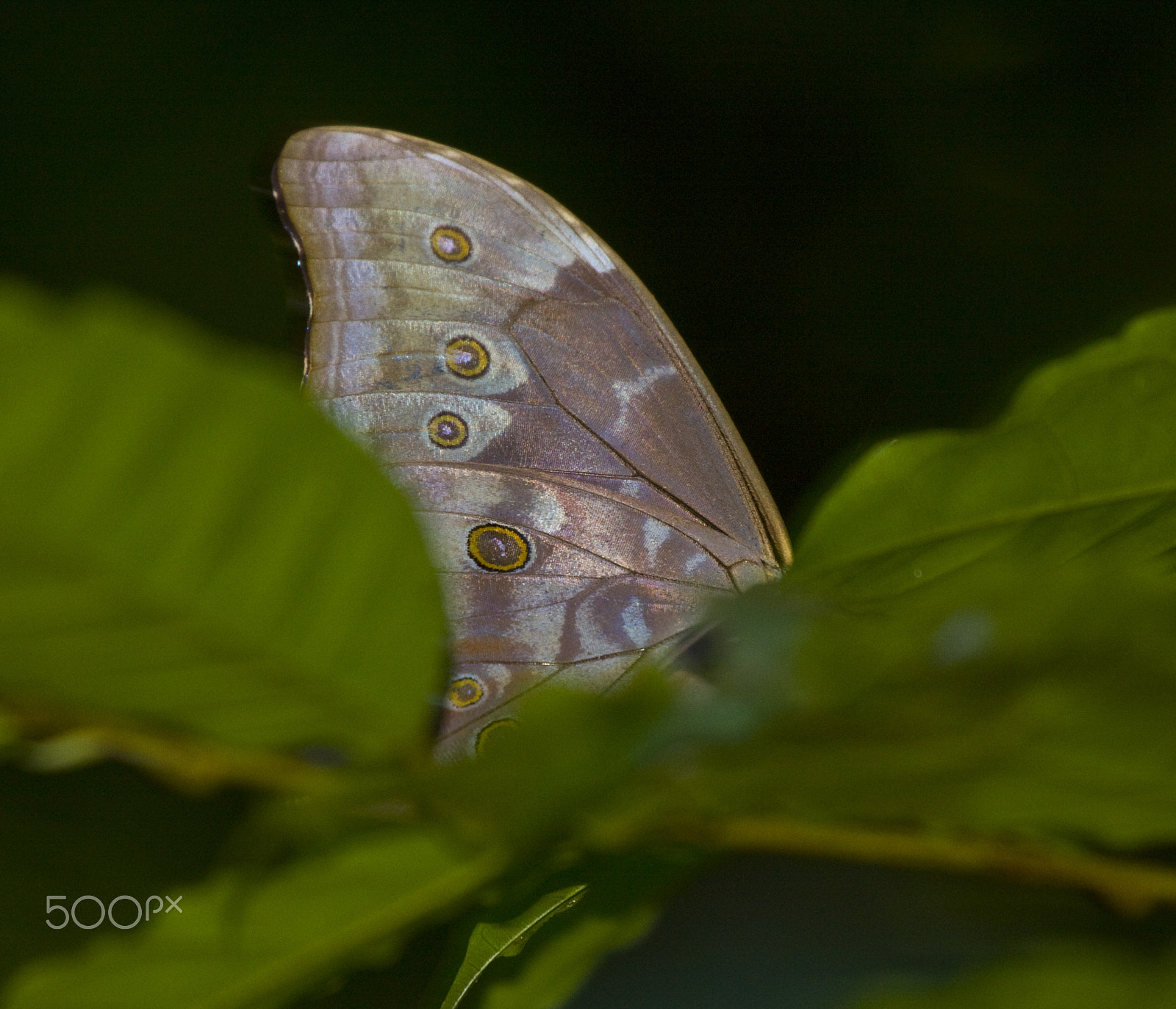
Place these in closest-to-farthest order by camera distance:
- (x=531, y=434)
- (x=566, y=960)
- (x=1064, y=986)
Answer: (x=1064, y=986), (x=566, y=960), (x=531, y=434)


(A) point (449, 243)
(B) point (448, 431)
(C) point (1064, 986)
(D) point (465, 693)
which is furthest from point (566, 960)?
(A) point (449, 243)

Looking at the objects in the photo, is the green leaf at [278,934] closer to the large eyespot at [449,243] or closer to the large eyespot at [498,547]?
the large eyespot at [498,547]

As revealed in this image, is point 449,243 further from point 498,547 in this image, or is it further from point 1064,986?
point 1064,986

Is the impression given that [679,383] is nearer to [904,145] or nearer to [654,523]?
[654,523]

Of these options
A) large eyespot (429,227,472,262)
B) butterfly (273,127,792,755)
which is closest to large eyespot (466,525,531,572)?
butterfly (273,127,792,755)

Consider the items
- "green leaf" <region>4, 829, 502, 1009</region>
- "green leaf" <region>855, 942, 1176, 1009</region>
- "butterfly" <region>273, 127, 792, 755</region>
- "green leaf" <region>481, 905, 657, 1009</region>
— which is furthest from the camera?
"butterfly" <region>273, 127, 792, 755</region>

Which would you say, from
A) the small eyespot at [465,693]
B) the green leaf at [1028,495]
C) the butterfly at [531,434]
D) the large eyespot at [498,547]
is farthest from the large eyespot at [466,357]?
the green leaf at [1028,495]

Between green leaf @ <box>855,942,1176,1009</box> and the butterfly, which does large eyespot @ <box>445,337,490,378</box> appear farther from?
green leaf @ <box>855,942,1176,1009</box>
